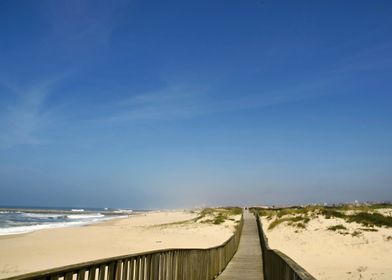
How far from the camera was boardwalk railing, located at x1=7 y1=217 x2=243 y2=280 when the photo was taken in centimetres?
379

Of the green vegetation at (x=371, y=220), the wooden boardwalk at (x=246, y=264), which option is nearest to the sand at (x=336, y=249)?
the green vegetation at (x=371, y=220)

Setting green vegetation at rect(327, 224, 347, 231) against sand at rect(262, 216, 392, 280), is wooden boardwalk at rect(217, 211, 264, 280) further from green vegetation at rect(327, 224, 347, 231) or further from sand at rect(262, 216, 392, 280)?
green vegetation at rect(327, 224, 347, 231)

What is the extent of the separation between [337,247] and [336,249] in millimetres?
476

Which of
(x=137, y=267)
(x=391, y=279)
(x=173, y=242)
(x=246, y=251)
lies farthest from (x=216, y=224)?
(x=137, y=267)

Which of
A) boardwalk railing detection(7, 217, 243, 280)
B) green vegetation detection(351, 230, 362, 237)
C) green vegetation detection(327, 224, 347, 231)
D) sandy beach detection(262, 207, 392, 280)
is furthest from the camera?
green vegetation detection(327, 224, 347, 231)

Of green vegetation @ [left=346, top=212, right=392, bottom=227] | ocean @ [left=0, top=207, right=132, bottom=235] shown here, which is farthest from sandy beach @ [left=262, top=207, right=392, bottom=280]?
ocean @ [left=0, top=207, right=132, bottom=235]

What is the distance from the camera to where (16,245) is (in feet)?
93.9

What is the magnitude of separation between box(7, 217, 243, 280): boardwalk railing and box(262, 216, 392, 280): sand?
6379 millimetres

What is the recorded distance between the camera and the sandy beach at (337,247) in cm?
1637

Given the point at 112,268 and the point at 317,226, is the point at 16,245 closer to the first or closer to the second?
the point at 317,226

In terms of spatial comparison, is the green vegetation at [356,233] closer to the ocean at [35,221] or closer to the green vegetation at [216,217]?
the green vegetation at [216,217]

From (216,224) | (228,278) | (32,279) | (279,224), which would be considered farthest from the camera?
(216,224)

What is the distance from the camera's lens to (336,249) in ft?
72.8

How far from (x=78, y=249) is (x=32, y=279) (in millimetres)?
23908
